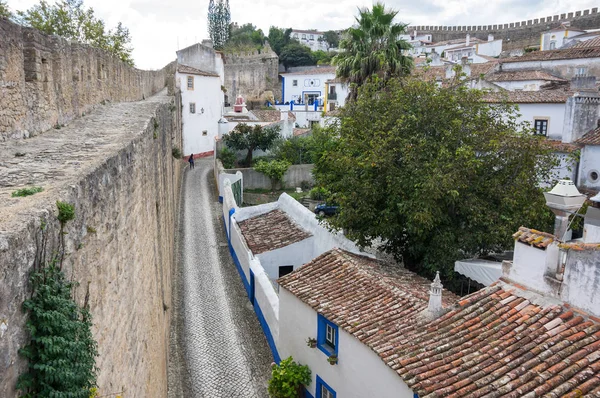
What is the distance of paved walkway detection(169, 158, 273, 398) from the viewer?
10664mm

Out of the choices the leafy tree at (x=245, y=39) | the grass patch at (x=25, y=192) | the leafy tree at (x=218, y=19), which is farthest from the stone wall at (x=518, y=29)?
the grass patch at (x=25, y=192)

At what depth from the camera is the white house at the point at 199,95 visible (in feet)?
113

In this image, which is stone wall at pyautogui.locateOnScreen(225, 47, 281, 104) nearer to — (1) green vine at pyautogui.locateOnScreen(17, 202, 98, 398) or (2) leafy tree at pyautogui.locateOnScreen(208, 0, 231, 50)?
(2) leafy tree at pyautogui.locateOnScreen(208, 0, 231, 50)

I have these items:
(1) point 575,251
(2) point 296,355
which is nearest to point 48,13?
(2) point 296,355

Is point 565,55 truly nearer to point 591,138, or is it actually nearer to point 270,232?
point 591,138

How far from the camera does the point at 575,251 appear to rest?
6.57 meters

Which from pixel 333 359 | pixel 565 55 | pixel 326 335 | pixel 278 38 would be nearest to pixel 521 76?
pixel 565 55

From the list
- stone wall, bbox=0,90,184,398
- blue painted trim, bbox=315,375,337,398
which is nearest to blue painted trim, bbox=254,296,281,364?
blue painted trim, bbox=315,375,337,398

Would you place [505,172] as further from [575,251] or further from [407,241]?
[575,251]

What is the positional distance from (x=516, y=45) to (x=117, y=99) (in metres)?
55.3

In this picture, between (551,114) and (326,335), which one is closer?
(326,335)

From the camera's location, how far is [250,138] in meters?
28.1

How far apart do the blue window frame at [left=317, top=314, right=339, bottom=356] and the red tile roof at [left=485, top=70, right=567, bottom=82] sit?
2351 cm

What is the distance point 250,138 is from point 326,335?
1943 centimetres
